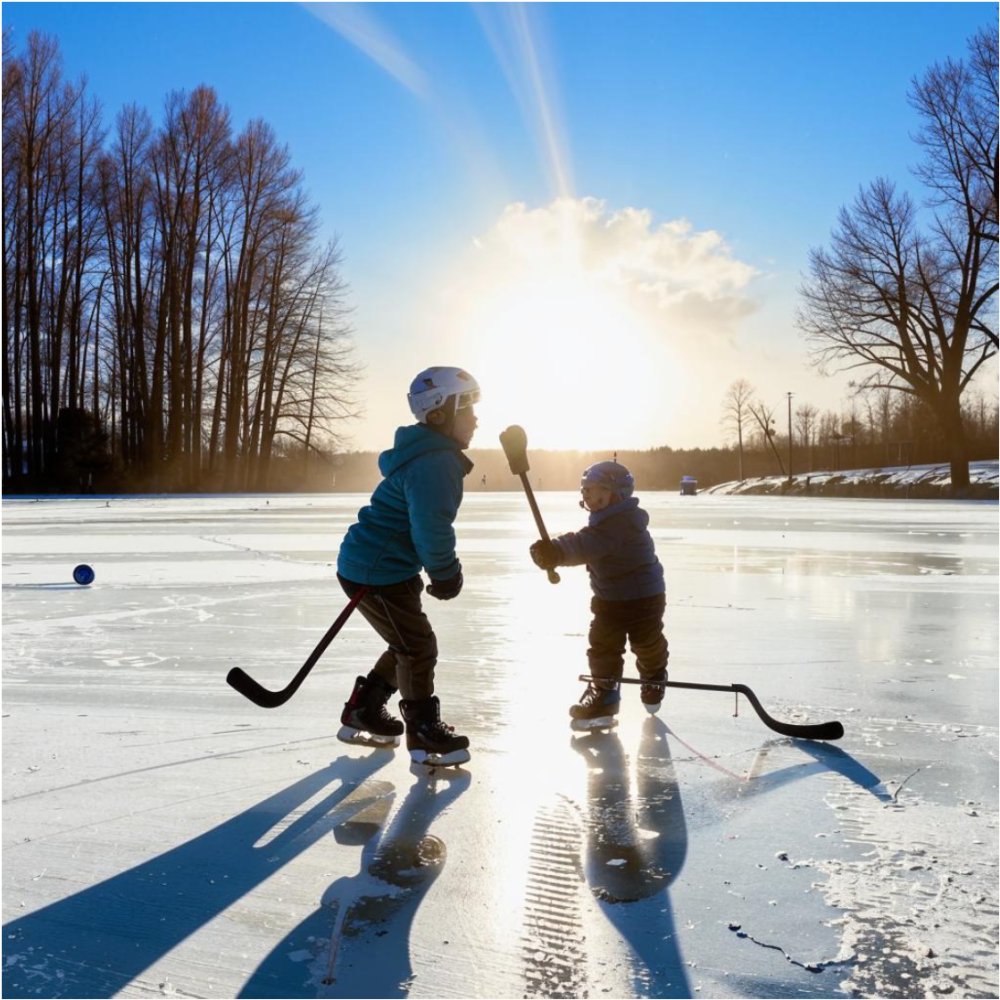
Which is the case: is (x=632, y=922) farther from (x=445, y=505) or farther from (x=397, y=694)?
(x=397, y=694)

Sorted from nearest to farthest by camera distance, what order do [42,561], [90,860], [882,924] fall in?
[882,924]
[90,860]
[42,561]

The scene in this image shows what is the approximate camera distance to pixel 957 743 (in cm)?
326

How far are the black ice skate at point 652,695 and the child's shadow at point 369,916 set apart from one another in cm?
142

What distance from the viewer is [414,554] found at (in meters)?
3.33

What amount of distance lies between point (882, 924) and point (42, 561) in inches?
386

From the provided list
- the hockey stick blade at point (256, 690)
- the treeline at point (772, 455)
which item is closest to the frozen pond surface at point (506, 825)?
the hockey stick blade at point (256, 690)

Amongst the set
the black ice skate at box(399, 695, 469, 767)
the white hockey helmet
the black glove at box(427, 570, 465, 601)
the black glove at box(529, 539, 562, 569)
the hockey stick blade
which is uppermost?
the white hockey helmet

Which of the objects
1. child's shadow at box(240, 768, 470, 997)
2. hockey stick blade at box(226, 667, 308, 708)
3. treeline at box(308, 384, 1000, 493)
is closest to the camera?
child's shadow at box(240, 768, 470, 997)

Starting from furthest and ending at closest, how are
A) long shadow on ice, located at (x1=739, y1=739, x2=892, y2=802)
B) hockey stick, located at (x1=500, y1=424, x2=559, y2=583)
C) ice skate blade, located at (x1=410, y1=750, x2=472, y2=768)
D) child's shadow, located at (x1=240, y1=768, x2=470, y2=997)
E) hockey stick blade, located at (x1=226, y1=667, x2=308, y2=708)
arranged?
hockey stick, located at (x1=500, y1=424, x2=559, y2=583) → hockey stick blade, located at (x1=226, y1=667, x2=308, y2=708) → ice skate blade, located at (x1=410, y1=750, x2=472, y2=768) → long shadow on ice, located at (x1=739, y1=739, x2=892, y2=802) → child's shadow, located at (x1=240, y1=768, x2=470, y2=997)

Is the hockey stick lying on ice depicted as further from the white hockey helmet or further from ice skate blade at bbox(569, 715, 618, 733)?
the white hockey helmet

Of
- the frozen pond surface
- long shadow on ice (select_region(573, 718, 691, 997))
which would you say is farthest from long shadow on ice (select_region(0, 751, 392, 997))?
long shadow on ice (select_region(573, 718, 691, 997))

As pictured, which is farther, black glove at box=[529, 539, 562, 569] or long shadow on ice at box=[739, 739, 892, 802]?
black glove at box=[529, 539, 562, 569]

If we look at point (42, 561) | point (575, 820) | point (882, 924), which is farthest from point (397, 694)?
point (42, 561)

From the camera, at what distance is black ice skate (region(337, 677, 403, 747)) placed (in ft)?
11.2
